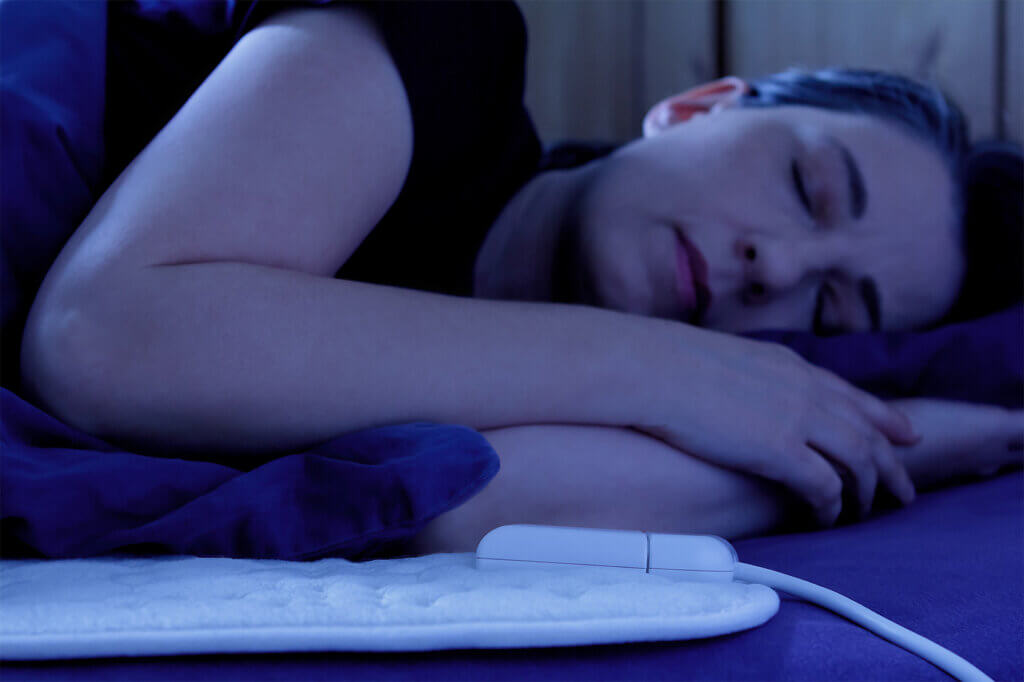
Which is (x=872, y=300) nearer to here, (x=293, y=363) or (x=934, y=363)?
(x=934, y=363)

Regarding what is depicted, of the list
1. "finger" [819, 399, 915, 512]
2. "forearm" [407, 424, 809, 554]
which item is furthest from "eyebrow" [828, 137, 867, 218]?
"forearm" [407, 424, 809, 554]

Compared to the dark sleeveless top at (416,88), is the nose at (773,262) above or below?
below

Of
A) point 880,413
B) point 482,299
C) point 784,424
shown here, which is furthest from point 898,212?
point 482,299

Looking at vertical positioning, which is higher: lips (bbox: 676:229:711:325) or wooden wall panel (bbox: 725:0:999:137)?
wooden wall panel (bbox: 725:0:999:137)

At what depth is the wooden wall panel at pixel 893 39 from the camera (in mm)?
1430

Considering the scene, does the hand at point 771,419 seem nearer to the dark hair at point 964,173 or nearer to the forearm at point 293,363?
the forearm at point 293,363

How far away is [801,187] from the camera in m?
0.88

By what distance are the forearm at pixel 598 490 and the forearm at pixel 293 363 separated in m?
0.03

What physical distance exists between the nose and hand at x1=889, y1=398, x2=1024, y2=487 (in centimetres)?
17

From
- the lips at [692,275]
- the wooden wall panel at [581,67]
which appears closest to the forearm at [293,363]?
the lips at [692,275]

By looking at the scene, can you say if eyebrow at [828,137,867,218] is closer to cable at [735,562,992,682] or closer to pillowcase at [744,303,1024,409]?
pillowcase at [744,303,1024,409]

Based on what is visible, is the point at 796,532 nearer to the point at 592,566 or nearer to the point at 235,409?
the point at 592,566

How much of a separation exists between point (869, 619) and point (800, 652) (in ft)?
0.18

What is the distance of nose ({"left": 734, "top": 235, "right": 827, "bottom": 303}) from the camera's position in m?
0.86
